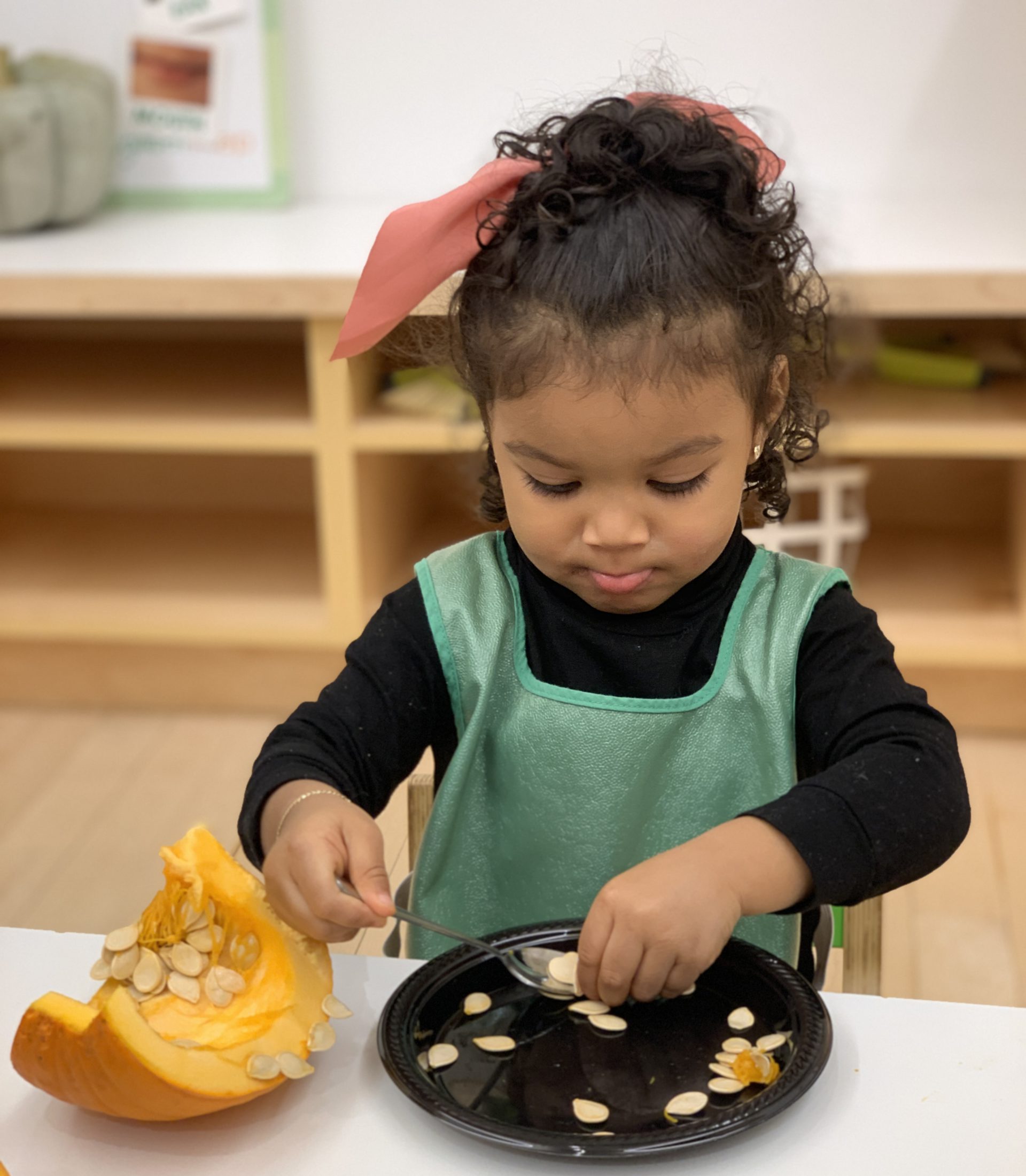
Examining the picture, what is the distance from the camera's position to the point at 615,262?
0.68 metres

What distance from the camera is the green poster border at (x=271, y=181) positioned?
207 centimetres

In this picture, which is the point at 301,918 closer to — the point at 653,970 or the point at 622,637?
the point at 653,970

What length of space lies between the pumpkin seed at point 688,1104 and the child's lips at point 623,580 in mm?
253

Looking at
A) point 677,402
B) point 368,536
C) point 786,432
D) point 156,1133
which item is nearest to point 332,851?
point 156,1133

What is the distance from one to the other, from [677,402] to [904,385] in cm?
138

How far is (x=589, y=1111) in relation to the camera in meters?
0.57

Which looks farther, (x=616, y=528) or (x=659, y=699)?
(x=659, y=699)

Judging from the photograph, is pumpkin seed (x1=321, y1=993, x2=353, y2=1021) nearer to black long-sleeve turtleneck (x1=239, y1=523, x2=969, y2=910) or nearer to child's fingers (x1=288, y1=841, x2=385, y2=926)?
child's fingers (x1=288, y1=841, x2=385, y2=926)

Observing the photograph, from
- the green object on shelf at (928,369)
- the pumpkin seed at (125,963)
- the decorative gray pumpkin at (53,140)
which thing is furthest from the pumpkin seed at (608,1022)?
the decorative gray pumpkin at (53,140)

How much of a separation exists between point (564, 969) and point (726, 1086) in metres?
0.10

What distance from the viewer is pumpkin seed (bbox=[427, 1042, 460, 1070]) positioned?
600mm

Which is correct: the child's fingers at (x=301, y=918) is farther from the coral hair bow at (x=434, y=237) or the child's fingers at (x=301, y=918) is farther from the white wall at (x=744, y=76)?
the white wall at (x=744, y=76)

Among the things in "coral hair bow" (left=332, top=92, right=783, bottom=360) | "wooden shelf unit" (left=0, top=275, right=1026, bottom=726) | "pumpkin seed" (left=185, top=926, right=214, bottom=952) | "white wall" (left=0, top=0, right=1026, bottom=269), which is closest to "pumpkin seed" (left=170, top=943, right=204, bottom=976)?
"pumpkin seed" (left=185, top=926, right=214, bottom=952)

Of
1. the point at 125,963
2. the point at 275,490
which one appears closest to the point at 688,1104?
the point at 125,963
